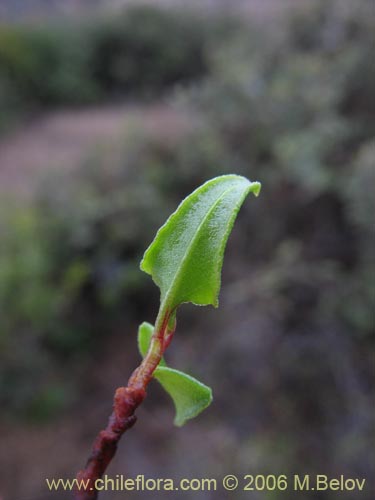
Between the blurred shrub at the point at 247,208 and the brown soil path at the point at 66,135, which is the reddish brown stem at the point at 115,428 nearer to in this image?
the blurred shrub at the point at 247,208

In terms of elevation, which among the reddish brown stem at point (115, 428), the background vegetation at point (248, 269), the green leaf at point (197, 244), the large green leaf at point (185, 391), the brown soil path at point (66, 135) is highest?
the brown soil path at point (66, 135)

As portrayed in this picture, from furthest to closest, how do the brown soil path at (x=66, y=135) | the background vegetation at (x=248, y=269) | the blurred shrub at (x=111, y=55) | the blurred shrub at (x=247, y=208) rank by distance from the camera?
1. the blurred shrub at (x=111, y=55)
2. the brown soil path at (x=66, y=135)
3. the blurred shrub at (x=247, y=208)
4. the background vegetation at (x=248, y=269)

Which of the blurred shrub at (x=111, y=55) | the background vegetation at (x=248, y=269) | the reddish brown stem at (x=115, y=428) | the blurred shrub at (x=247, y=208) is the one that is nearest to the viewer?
the reddish brown stem at (x=115, y=428)

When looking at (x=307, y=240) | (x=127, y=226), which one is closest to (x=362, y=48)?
(x=307, y=240)

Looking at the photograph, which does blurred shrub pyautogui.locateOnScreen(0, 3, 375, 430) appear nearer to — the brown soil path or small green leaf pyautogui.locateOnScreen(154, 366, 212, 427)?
the brown soil path

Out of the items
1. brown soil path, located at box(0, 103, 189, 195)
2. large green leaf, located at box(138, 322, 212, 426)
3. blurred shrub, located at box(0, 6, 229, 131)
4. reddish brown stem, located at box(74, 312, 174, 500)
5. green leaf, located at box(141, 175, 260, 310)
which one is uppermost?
blurred shrub, located at box(0, 6, 229, 131)

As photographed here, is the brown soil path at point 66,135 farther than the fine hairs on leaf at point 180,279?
Yes

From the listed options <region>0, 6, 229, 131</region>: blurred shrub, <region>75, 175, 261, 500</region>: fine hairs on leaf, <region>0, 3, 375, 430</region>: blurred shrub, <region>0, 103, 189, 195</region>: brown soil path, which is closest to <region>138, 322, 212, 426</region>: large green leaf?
<region>75, 175, 261, 500</region>: fine hairs on leaf

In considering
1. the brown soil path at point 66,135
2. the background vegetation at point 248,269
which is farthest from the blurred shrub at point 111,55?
the background vegetation at point 248,269
